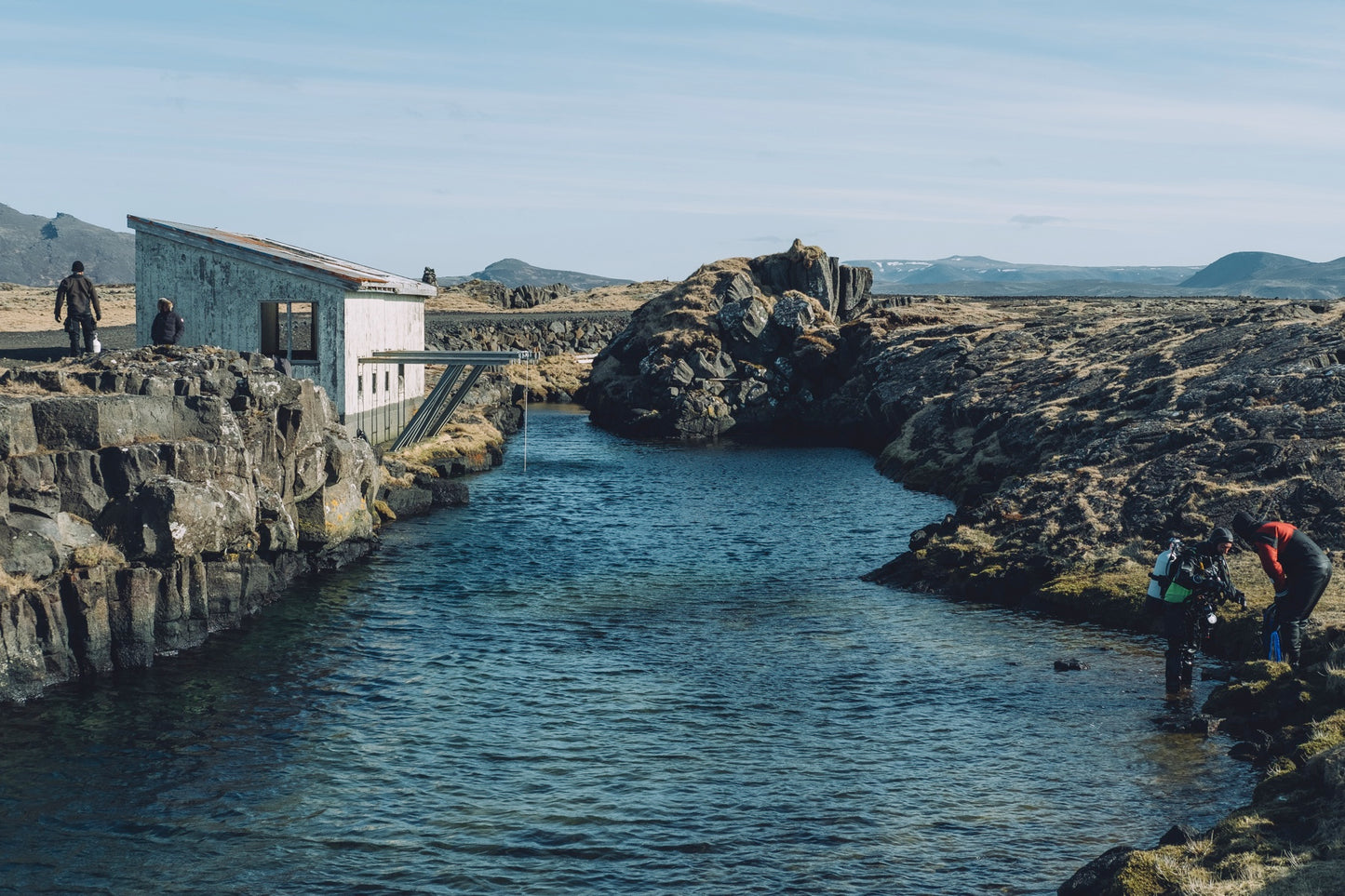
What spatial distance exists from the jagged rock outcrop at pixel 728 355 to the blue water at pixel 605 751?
55.1 m

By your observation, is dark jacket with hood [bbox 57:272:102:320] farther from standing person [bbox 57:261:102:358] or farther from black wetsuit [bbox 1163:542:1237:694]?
black wetsuit [bbox 1163:542:1237:694]

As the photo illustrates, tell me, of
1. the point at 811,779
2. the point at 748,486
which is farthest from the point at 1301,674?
the point at 748,486

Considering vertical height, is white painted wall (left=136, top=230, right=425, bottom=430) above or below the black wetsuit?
above

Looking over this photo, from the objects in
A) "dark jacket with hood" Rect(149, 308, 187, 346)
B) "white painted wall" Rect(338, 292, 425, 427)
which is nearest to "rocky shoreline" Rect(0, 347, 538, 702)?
"dark jacket with hood" Rect(149, 308, 187, 346)

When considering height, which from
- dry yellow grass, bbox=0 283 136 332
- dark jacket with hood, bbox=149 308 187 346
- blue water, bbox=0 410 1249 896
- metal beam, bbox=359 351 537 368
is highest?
dry yellow grass, bbox=0 283 136 332

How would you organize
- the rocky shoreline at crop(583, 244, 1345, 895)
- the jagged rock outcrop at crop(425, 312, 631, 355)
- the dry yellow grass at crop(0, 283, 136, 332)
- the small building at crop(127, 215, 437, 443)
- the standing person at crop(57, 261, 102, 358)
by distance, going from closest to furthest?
the rocky shoreline at crop(583, 244, 1345, 895), the standing person at crop(57, 261, 102, 358), the small building at crop(127, 215, 437, 443), the dry yellow grass at crop(0, 283, 136, 332), the jagged rock outcrop at crop(425, 312, 631, 355)

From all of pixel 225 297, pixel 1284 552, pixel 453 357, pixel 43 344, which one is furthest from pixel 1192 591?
pixel 43 344

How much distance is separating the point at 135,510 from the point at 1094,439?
119 feet

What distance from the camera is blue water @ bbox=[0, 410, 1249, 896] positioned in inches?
727

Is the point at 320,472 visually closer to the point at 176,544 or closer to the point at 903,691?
the point at 176,544

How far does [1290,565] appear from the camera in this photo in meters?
23.3

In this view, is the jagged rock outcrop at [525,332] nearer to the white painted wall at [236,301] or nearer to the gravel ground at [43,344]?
the gravel ground at [43,344]

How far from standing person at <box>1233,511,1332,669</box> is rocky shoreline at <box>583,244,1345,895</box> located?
1.19 m

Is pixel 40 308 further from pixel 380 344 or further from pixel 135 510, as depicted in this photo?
pixel 135 510
